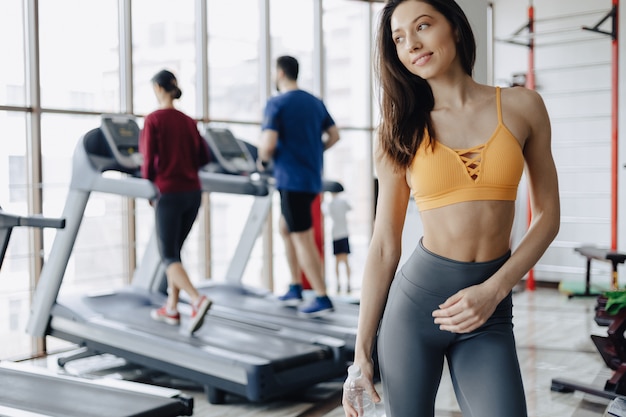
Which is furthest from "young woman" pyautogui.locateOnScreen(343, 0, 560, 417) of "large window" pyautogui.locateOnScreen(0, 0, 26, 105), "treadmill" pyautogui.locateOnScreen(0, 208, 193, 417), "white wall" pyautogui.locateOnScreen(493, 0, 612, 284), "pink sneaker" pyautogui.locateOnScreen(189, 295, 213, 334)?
"white wall" pyautogui.locateOnScreen(493, 0, 612, 284)

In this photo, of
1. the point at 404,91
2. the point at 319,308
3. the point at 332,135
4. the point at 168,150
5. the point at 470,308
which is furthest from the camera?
the point at 332,135

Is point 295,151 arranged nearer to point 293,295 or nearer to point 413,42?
point 293,295

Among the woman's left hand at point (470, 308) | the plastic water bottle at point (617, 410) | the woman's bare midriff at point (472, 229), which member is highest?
the woman's bare midriff at point (472, 229)

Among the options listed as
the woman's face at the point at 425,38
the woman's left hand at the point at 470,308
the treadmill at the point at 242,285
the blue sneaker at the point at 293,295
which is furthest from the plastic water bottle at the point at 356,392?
the blue sneaker at the point at 293,295

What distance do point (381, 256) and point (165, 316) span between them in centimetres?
301

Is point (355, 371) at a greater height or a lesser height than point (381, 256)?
lesser

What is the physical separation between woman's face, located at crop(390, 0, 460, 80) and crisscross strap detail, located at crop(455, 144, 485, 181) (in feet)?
0.56

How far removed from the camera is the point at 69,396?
2730mm

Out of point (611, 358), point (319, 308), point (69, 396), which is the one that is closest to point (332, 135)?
point (319, 308)

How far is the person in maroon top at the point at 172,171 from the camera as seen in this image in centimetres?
393

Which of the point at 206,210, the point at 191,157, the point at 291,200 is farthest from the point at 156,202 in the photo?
the point at 206,210

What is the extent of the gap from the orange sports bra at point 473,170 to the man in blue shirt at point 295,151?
2.88m

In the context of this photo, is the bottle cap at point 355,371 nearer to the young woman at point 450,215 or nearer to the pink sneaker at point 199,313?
the young woman at point 450,215

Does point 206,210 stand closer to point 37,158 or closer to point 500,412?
point 37,158
